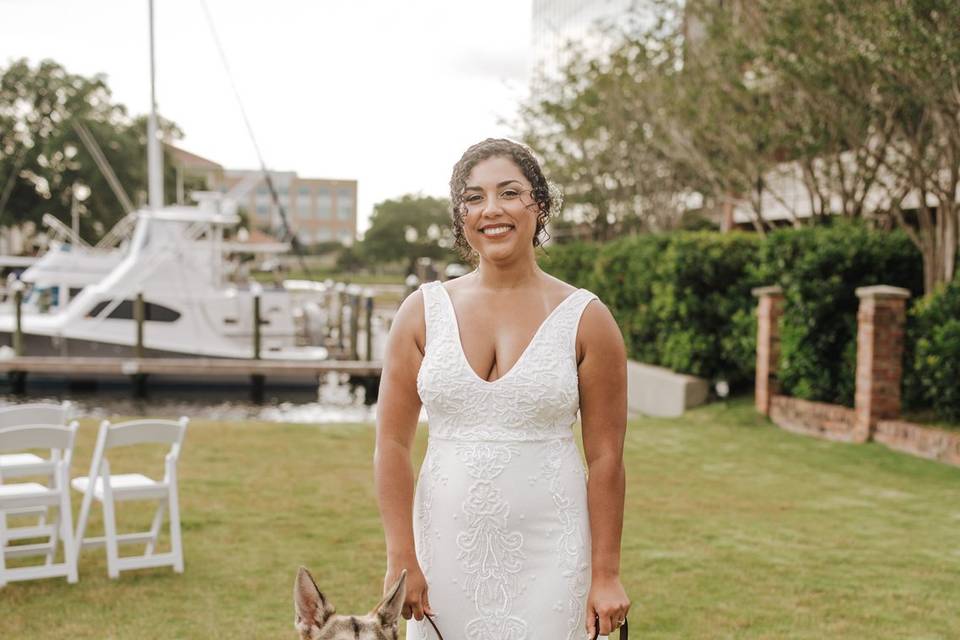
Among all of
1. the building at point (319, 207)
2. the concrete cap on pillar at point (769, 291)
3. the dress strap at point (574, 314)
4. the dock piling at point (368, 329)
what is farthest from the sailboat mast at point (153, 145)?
the building at point (319, 207)

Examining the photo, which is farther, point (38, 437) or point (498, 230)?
point (38, 437)

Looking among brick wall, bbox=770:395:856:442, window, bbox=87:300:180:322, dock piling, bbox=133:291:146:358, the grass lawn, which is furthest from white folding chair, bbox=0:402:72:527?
window, bbox=87:300:180:322

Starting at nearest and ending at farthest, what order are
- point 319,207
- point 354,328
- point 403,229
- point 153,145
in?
1. point 153,145
2. point 354,328
3. point 403,229
4. point 319,207

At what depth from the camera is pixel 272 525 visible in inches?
332

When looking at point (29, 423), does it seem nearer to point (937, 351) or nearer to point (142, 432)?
point (142, 432)

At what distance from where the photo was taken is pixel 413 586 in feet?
9.13

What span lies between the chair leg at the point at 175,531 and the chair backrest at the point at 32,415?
1.14 metres

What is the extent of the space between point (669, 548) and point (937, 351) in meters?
5.50

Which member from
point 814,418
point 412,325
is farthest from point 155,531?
point 814,418

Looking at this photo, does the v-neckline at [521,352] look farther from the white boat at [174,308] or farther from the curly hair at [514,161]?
the white boat at [174,308]

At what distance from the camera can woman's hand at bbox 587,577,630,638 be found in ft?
9.04

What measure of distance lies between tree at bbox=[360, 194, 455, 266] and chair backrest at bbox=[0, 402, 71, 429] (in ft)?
255

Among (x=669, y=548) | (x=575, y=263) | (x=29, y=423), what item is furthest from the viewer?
(x=575, y=263)

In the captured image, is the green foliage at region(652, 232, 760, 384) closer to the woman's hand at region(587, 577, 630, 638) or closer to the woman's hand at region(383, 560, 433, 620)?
the woman's hand at region(587, 577, 630, 638)
